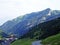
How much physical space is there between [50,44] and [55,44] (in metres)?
10.6

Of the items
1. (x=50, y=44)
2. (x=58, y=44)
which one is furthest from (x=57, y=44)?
(x=50, y=44)

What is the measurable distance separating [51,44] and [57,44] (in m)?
12.0

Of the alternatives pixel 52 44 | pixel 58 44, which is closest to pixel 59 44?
pixel 58 44

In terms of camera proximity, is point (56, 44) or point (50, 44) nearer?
point (56, 44)

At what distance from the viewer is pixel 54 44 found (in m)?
191

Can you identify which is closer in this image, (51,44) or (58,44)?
(58,44)

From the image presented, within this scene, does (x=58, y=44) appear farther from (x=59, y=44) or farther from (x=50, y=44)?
(x=50, y=44)

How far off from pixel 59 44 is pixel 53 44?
12.4 meters

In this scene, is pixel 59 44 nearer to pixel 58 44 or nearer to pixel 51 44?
pixel 58 44

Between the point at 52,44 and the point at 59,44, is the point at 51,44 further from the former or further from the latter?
the point at 59,44

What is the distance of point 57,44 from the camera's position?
7288 inches

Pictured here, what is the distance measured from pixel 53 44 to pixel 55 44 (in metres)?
4.34

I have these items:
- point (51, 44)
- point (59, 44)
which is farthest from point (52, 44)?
point (59, 44)

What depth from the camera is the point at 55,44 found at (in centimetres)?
18875
